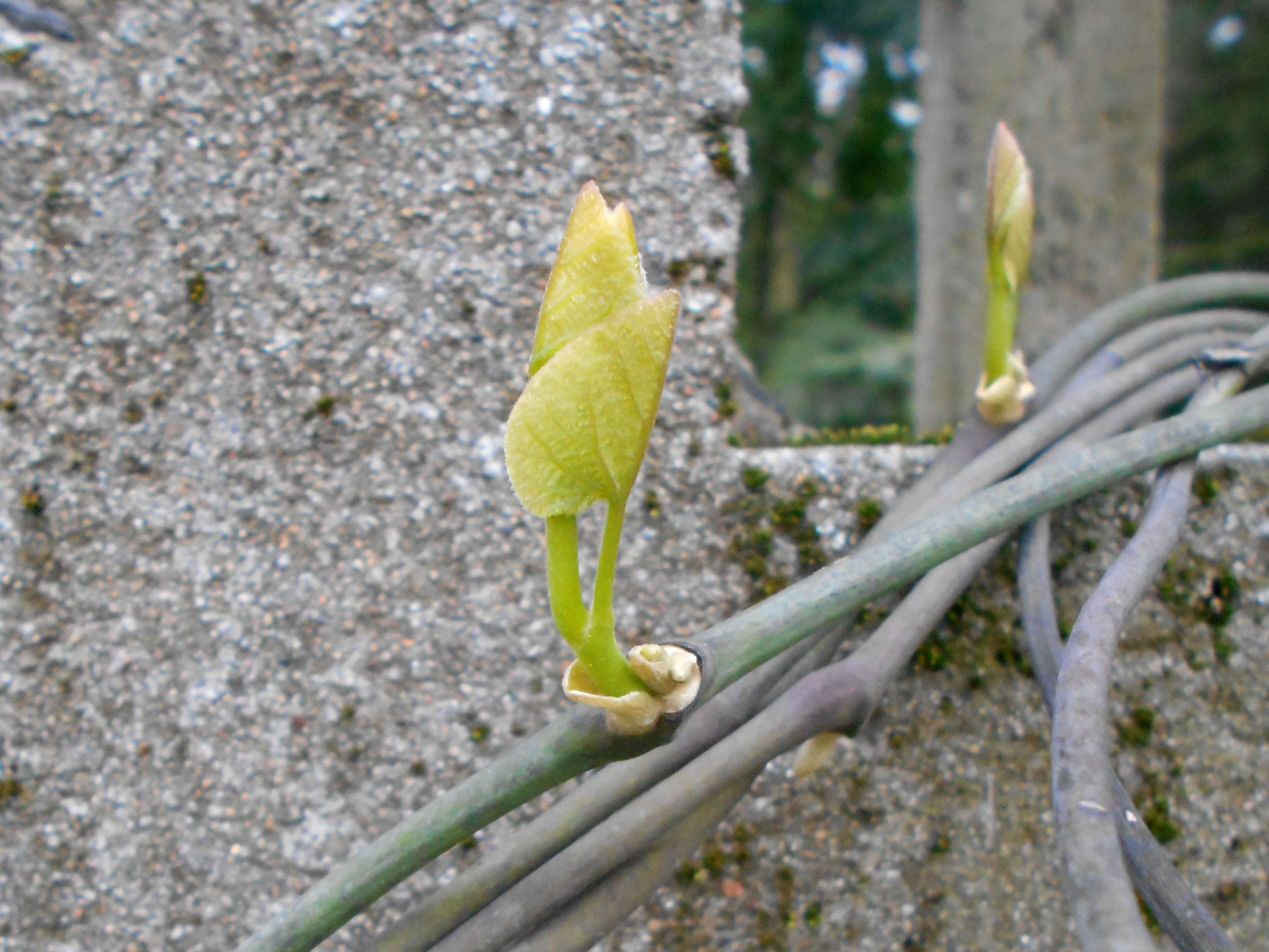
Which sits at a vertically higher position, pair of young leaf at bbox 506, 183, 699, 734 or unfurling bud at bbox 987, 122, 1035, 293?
unfurling bud at bbox 987, 122, 1035, 293

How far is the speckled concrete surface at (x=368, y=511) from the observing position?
0.61 metres

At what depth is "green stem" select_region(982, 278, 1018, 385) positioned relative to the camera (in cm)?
60

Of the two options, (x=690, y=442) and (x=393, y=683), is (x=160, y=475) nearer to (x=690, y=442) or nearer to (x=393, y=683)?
(x=393, y=683)

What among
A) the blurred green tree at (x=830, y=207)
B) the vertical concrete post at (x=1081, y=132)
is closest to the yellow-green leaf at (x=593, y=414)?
the vertical concrete post at (x=1081, y=132)

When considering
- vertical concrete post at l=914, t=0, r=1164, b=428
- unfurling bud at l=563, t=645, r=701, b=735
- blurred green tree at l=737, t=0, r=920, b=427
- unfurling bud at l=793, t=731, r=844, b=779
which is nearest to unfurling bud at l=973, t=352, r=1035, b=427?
unfurling bud at l=793, t=731, r=844, b=779

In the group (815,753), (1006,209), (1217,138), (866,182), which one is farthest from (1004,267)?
(866,182)

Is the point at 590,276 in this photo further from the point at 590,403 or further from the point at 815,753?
the point at 815,753

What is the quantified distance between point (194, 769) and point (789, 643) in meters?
0.46

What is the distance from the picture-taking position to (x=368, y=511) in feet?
2.10

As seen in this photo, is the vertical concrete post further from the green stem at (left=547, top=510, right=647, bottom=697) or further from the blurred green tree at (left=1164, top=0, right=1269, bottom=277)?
the blurred green tree at (left=1164, top=0, right=1269, bottom=277)

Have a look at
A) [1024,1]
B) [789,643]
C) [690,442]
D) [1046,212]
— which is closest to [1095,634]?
[789,643]

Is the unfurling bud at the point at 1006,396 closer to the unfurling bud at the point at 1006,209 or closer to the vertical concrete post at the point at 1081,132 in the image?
the unfurling bud at the point at 1006,209

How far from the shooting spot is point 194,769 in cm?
61

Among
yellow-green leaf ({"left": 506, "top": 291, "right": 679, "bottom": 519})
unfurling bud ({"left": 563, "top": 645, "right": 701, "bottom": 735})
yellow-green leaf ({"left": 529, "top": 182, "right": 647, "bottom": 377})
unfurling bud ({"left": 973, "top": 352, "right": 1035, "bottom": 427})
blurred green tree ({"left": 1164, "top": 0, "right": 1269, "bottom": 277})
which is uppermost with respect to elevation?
blurred green tree ({"left": 1164, "top": 0, "right": 1269, "bottom": 277})
